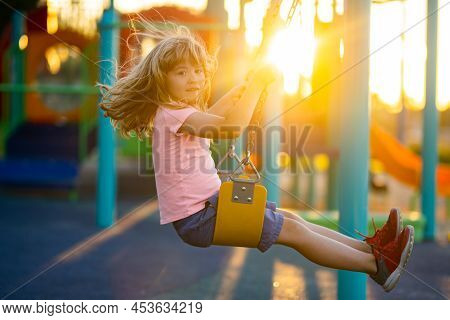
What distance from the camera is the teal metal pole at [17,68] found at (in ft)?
26.0

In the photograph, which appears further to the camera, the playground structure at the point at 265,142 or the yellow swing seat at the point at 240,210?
the playground structure at the point at 265,142

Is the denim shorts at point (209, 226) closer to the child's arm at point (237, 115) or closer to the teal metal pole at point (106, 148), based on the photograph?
the child's arm at point (237, 115)

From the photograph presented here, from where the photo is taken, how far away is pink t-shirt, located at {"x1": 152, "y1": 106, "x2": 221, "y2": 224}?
6.62 feet

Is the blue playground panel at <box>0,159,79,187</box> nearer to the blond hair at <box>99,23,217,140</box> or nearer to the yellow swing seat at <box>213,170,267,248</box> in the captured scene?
the blond hair at <box>99,23,217,140</box>

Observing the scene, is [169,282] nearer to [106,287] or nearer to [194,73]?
[106,287]

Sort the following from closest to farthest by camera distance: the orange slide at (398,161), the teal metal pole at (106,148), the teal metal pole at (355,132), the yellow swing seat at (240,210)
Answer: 1. the yellow swing seat at (240,210)
2. the teal metal pole at (355,132)
3. the teal metal pole at (106,148)
4. the orange slide at (398,161)

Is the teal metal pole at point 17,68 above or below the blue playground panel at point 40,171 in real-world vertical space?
above

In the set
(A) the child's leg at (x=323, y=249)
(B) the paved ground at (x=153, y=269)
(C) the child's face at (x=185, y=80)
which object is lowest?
(B) the paved ground at (x=153, y=269)

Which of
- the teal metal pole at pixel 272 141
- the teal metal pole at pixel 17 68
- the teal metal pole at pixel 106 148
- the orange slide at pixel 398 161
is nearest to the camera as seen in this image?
the teal metal pole at pixel 272 141

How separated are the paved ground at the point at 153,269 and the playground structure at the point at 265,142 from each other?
383 millimetres

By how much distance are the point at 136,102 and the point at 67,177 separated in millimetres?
4276

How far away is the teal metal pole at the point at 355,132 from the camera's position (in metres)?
2.32

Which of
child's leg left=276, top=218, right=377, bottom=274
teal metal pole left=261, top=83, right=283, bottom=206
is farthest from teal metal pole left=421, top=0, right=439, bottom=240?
child's leg left=276, top=218, right=377, bottom=274

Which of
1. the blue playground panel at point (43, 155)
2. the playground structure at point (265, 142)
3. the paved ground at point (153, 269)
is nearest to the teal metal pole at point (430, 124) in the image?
the playground structure at point (265, 142)
